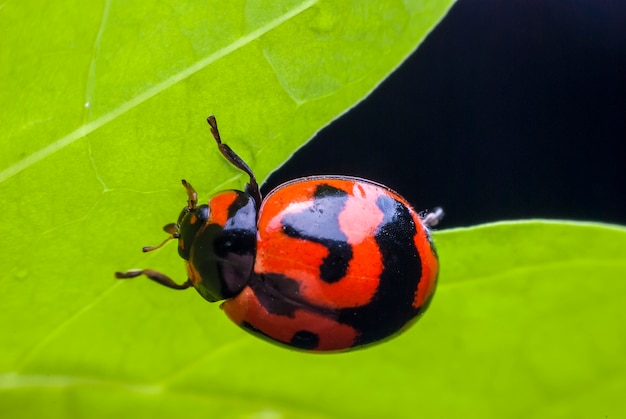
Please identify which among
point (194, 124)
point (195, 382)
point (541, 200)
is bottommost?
point (195, 382)

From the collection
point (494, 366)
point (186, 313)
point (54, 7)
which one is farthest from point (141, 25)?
point (494, 366)

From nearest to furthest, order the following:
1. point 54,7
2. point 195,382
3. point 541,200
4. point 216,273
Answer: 1. point 54,7
2. point 195,382
3. point 216,273
4. point 541,200

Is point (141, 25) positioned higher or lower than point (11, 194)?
higher

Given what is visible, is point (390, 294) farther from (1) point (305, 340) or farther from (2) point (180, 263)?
(2) point (180, 263)

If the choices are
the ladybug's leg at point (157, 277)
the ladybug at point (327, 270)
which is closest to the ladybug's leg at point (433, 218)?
the ladybug at point (327, 270)

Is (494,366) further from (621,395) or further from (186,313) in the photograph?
(186,313)
